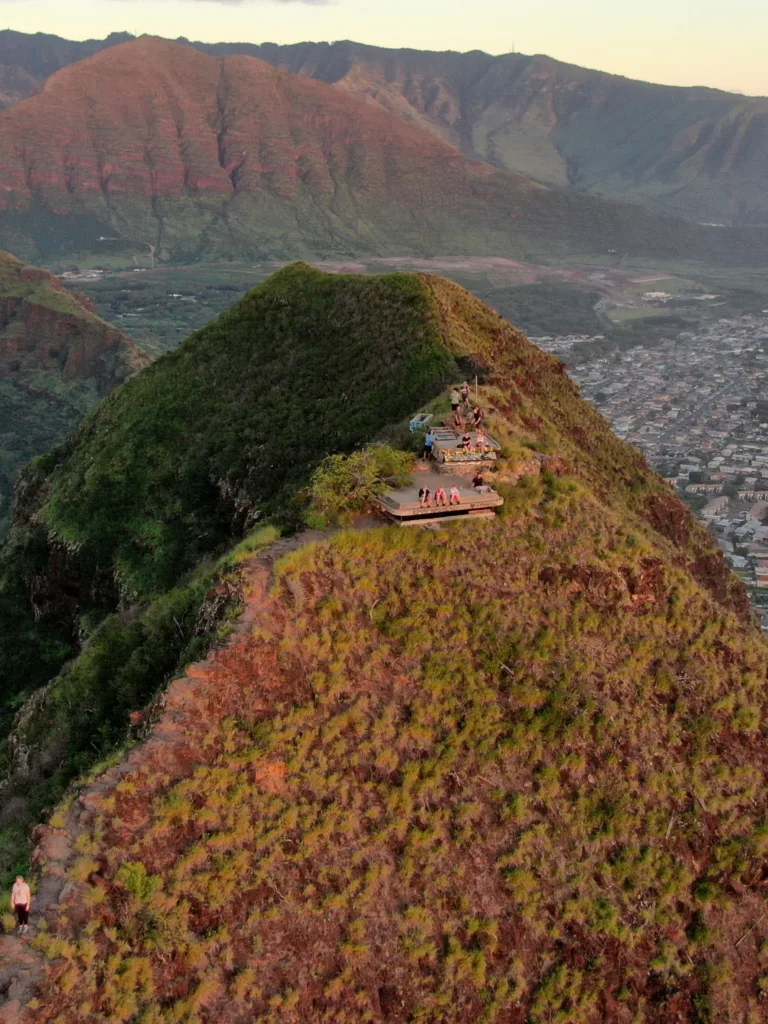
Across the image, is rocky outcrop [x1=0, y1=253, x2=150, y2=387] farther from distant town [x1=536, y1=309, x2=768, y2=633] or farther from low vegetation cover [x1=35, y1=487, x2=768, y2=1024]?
low vegetation cover [x1=35, y1=487, x2=768, y2=1024]

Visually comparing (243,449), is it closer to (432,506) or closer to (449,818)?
(432,506)

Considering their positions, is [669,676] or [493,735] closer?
[493,735]

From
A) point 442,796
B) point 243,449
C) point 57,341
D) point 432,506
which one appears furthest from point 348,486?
point 57,341

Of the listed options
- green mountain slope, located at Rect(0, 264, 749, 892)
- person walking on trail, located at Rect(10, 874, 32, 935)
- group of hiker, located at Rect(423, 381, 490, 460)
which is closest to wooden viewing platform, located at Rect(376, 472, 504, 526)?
green mountain slope, located at Rect(0, 264, 749, 892)

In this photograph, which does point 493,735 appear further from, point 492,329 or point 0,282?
point 0,282

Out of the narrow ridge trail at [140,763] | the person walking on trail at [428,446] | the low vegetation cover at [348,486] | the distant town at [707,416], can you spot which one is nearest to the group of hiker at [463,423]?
the person walking on trail at [428,446]

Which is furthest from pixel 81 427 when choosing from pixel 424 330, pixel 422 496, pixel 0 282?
pixel 0 282
